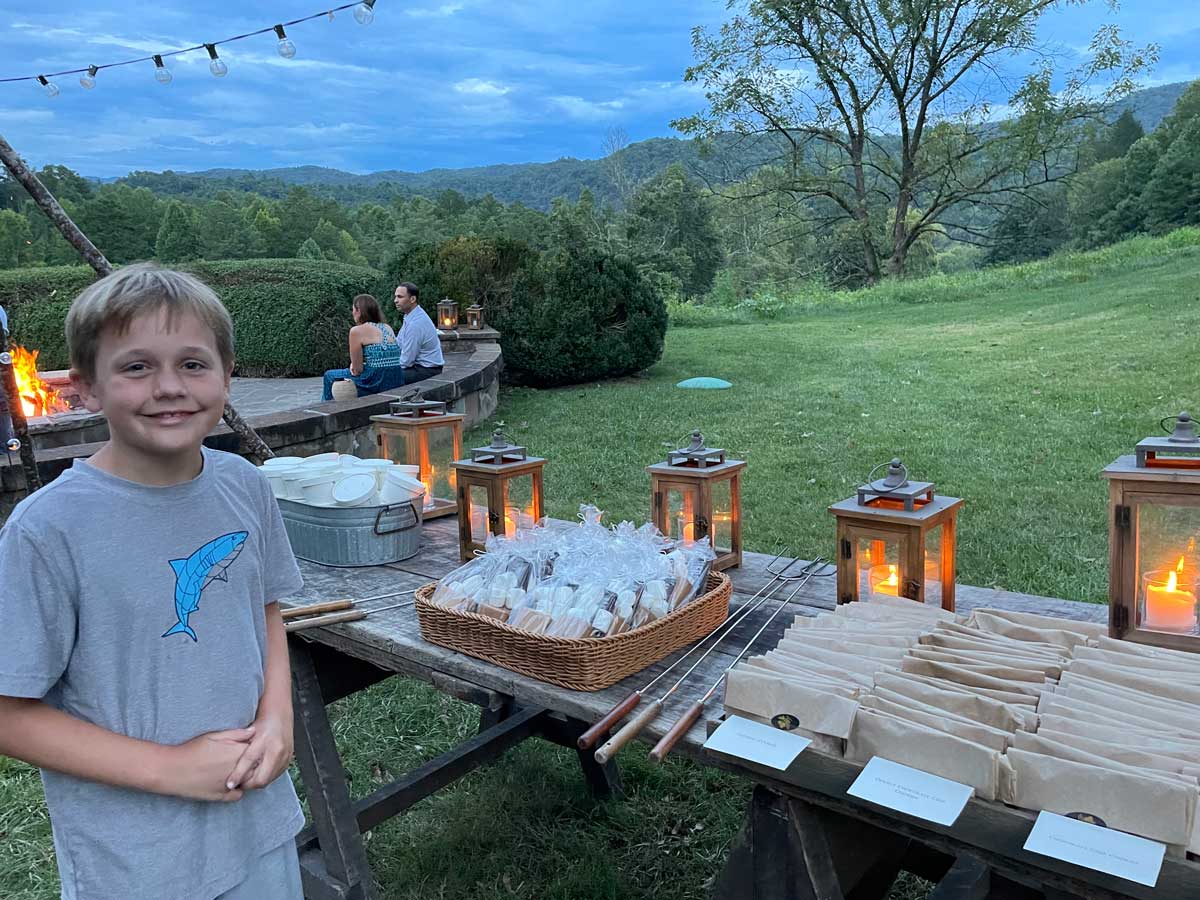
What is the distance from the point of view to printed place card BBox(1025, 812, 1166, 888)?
3.24ft

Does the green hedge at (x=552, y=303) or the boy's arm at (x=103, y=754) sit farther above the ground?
the green hedge at (x=552, y=303)

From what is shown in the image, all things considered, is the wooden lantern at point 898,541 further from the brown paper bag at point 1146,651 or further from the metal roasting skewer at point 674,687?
the brown paper bag at point 1146,651

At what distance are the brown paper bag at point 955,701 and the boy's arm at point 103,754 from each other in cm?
101

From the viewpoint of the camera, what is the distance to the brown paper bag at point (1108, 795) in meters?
1.01

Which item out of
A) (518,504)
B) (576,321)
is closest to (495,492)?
(518,504)

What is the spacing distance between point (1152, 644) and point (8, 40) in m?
9.66

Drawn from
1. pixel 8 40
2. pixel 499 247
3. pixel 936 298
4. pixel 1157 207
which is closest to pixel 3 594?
pixel 8 40

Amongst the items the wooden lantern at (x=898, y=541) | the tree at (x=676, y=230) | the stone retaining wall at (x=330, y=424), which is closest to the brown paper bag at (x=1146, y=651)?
the wooden lantern at (x=898, y=541)

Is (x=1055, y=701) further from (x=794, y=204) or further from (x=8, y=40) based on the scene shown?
(x=794, y=204)

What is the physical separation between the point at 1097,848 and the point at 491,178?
65.1m

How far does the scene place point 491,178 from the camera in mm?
62406

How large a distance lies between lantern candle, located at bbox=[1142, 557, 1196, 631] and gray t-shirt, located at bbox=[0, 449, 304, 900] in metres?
1.59

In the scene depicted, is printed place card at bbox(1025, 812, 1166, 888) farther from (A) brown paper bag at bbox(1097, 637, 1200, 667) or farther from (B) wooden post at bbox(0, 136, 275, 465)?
(B) wooden post at bbox(0, 136, 275, 465)

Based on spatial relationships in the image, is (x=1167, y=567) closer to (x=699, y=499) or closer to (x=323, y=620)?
(x=699, y=499)
